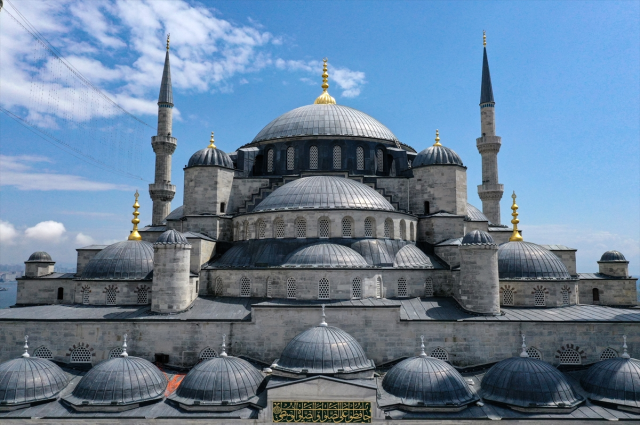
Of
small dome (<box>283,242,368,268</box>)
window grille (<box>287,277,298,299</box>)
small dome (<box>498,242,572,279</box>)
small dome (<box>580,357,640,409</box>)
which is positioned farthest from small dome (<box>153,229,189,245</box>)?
small dome (<box>580,357,640,409</box>)

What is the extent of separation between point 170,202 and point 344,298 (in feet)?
55.4

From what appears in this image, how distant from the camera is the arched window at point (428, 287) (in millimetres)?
20188

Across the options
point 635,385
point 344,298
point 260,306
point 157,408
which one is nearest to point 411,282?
point 344,298

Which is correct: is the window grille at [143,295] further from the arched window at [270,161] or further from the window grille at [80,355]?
the arched window at [270,161]

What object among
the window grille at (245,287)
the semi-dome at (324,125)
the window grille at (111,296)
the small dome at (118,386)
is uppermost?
A: the semi-dome at (324,125)

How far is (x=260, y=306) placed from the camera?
17281 millimetres

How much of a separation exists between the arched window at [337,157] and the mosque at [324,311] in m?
0.08

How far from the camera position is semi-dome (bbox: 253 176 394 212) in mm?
20969

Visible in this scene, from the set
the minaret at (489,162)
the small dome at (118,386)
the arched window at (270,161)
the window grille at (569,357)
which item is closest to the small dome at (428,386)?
the window grille at (569,357)

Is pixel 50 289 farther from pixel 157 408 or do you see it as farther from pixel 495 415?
pixel 495 415

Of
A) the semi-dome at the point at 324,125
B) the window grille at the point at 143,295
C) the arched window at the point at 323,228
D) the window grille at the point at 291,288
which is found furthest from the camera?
the semi-dome at the point at 324,125

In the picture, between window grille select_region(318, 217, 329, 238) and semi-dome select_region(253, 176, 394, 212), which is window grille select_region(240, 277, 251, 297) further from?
window grille select_region(318, 217, 329, 238)

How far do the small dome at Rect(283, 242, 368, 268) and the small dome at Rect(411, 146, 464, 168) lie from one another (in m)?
8.04

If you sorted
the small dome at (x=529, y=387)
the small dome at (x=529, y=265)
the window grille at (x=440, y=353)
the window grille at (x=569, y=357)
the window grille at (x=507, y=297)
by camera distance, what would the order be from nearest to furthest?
the small dome at (x=529, y=387)
the window grille at (x=569, y=357)
the window grille at (x=440, y=353)
the small dome at (x=529, y=265)
the window grille at (x=507, y=297)
